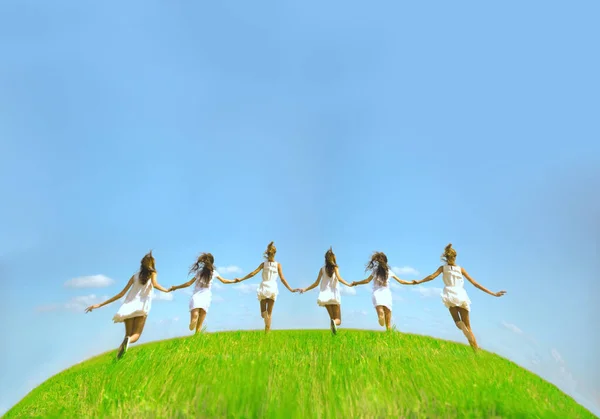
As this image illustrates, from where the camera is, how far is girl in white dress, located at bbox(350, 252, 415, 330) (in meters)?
13.9

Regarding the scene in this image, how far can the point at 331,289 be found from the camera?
13539 mm

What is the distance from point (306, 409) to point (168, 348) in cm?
656

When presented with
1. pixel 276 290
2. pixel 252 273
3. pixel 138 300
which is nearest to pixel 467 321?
pixel 276 290

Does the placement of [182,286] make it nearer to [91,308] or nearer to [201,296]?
[201,296]

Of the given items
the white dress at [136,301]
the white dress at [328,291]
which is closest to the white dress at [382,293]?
the white dress at [328,291]

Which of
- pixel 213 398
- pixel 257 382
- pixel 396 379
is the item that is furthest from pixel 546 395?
pixel 213 398

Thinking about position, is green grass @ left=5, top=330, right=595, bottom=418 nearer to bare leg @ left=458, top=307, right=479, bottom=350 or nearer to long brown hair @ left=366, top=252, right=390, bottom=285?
bare leg @ left=458, top=307, right=479, bottom=350

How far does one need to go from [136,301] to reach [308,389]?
6.69 m

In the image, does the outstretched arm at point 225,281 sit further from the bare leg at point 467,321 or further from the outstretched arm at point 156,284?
the bare leg at point 467,321

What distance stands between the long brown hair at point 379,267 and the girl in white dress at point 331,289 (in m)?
1.27

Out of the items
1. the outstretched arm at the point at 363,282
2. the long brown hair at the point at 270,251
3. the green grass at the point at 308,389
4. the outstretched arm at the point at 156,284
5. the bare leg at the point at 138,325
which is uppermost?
the long brown hair at the point at 270,251

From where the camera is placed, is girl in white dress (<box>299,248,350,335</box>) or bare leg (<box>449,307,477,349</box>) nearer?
bare leg (<box>449,307,477,349</box>)

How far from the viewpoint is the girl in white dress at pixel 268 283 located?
14320 mm

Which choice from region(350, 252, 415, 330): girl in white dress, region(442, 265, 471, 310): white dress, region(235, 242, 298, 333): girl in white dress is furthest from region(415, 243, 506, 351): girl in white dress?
region(235, 242, 298, 333): girl in white dress
